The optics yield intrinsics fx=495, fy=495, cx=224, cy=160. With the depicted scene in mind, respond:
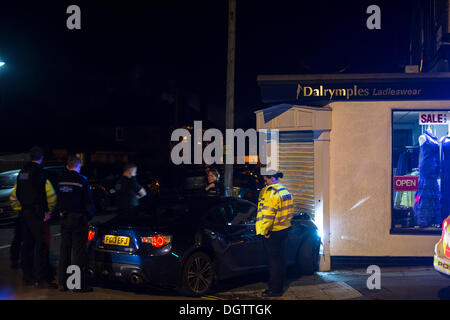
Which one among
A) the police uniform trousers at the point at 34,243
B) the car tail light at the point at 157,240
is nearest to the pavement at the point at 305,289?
the police uniform trousers at the point at 34,243

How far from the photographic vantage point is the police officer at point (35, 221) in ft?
23.1

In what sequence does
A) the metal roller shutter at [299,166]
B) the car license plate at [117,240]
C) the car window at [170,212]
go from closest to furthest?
1. the car license plate at [117,240]
2. the car window at [170,212]
3. the metal roller shutter at [299,166]

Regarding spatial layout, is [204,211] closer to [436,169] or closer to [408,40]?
[436,169]

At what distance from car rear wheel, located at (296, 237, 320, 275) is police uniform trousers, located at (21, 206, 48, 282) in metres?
4.07

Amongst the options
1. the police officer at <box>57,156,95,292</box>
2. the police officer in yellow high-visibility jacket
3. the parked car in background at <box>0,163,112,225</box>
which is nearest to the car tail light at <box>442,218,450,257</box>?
the police officer in yellow high-visibility jacket

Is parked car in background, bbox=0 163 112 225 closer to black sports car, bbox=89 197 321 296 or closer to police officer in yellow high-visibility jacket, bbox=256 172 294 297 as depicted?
black sports car, bbox=89 197 321 296

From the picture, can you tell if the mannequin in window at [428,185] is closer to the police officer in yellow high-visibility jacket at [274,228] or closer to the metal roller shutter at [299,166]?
the metal roller shutter at [299,166]

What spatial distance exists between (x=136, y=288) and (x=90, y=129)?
41.0 m

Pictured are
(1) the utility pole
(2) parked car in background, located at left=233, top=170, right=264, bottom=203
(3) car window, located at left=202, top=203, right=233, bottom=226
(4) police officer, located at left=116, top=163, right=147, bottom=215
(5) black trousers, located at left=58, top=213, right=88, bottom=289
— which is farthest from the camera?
(2) parked car in background, located at left=233, top=170, right=264, bottom=203

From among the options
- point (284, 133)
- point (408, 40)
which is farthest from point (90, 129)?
point (284, 133)

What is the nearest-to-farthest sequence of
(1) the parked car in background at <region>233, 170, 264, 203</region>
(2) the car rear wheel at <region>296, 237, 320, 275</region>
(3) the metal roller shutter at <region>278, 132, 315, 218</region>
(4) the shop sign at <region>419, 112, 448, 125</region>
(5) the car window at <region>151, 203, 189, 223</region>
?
(5) the car window at <region>151, 203, 189, 223</region> < (2) the car rear wheel at <region>296, 237, 320, 275</region> < (4) the shop sign at <region>419, 112, 448, 125</region> < (3) the metal roller shutter at <region>278, 132, 315, 218</region> < (1) the parked car in background at <region>233, 170, 264, 203</region>

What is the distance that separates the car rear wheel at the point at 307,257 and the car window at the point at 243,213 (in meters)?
1.17

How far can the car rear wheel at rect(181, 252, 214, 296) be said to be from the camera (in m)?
6.66

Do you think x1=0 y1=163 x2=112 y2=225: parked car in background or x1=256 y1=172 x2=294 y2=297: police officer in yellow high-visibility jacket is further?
x1=0 y1=163 x2=112 y2=225: parked car in background
